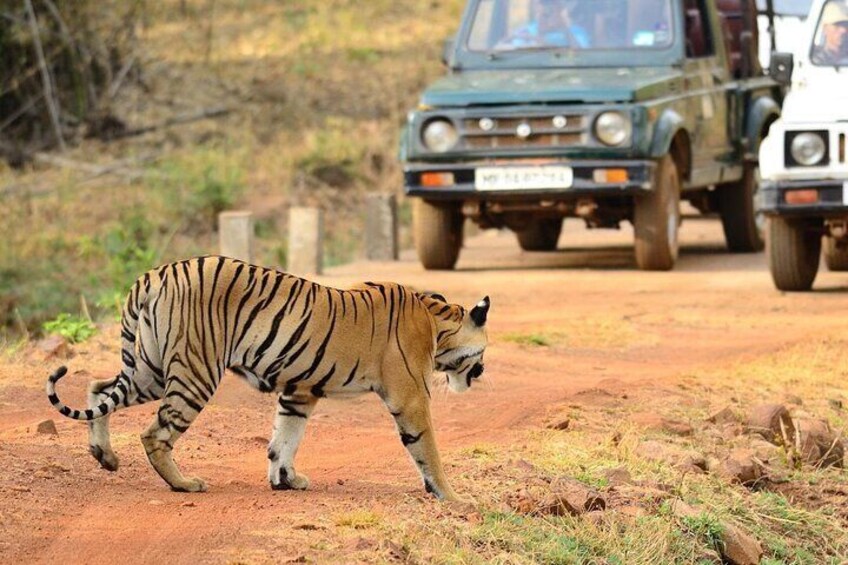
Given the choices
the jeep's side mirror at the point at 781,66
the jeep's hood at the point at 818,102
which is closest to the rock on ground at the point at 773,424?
the jeep's hood at the point at 818,102

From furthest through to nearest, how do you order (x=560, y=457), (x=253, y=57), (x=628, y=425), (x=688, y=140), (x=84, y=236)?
1. (x=253, y=57)
2. (x=84, y=236)
3. (x=688, y=140)
4. (x=628, y=425)
5. (x=560, y=457)

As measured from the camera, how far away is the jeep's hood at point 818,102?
39.5 ft

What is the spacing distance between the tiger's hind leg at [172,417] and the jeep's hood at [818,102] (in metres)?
6.58

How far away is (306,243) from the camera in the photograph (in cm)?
1441

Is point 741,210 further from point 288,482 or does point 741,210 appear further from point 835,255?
point 288,482

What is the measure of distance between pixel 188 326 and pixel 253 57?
1891 centimetres

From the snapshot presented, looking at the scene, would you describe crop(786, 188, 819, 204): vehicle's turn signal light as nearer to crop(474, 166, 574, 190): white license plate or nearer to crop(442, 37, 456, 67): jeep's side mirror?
crop(474, 166, 574, 190): white license plate

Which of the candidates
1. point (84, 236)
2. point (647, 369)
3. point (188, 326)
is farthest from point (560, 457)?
point (84, 236)

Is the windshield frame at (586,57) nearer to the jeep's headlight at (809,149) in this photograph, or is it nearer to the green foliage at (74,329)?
the jeep's headlight at (809,149)

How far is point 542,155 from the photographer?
13.6 metres

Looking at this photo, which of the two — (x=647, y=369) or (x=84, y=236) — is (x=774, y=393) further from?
(x=84, y=236)

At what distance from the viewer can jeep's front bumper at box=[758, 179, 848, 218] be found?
11.9 meters

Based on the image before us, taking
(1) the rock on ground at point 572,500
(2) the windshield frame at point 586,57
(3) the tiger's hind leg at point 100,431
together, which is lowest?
(1) the rock on ground at point 572,500

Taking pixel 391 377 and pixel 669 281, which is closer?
pixel 391 377
